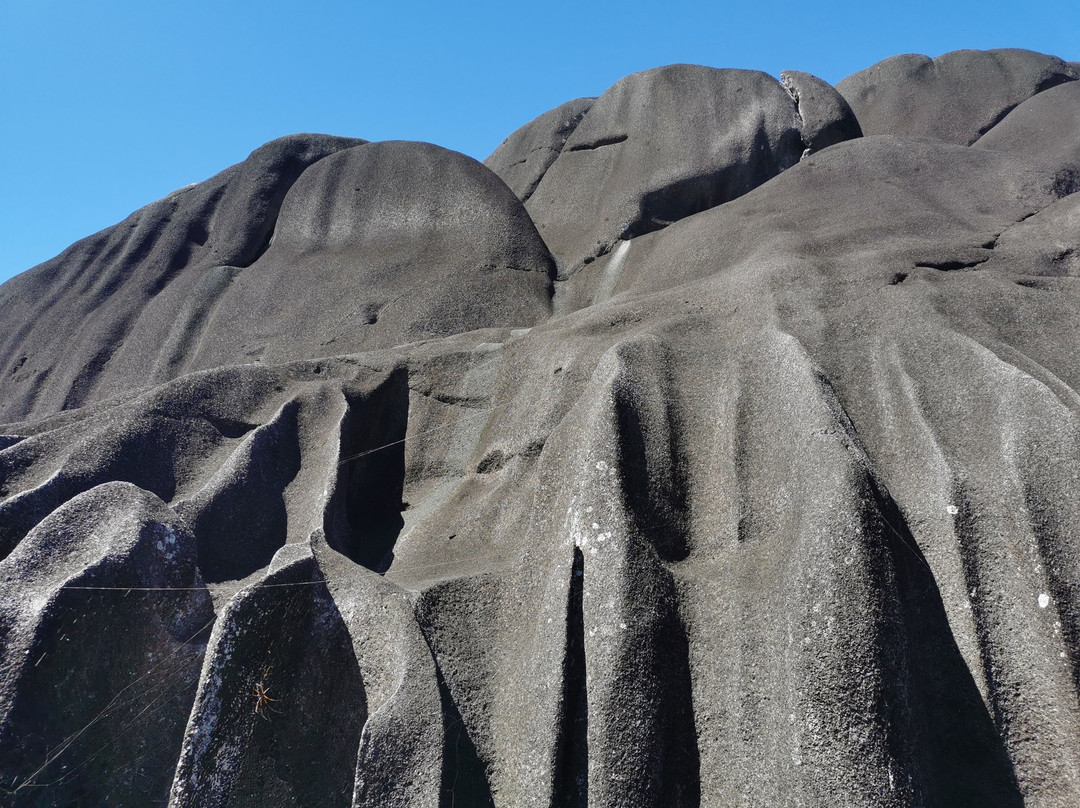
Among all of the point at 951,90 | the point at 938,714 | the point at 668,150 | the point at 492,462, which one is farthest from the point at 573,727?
the point at 951,90

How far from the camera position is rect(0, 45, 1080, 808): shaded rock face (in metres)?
3.77

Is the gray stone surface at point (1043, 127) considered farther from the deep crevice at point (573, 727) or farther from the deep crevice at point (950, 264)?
the deep crevice at point (573, 727)

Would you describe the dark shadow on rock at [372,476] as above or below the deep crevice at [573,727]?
above

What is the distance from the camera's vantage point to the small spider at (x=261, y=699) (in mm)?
4168

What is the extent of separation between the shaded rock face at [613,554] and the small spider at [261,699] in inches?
0.5

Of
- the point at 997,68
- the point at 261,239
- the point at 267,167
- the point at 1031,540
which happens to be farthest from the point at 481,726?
the point at 997,68

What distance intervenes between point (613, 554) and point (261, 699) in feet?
6.41

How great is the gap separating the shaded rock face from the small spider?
0.04 feet

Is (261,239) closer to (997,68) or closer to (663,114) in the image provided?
(663,114)

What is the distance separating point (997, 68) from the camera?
53.9 ft

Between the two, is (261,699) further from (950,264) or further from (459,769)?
(950,264)

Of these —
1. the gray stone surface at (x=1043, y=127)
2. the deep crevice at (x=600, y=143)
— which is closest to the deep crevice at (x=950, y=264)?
the gray stone surface at (x=1043, y=127)

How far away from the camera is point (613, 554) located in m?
4.28

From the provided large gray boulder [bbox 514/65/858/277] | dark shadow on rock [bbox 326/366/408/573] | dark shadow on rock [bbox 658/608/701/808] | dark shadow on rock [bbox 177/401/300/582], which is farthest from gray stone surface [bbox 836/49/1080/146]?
dark shadow on rock [bbox 658/608/701/808]
